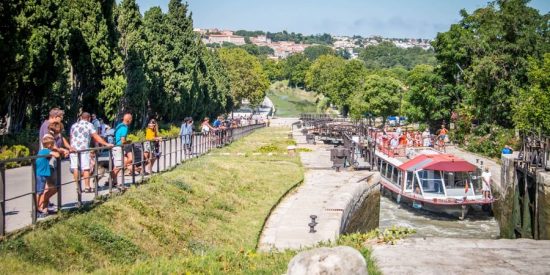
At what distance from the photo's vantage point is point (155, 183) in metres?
15.8

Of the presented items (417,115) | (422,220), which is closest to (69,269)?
(422,220)

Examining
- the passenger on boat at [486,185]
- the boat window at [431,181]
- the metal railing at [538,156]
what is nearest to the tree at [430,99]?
the passenger on boat at [486,185]

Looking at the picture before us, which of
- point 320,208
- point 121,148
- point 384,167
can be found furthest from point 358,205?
point 384,167

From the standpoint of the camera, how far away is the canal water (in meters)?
26.8

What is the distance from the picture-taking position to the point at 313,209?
18219 mm

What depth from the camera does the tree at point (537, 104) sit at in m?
35.7

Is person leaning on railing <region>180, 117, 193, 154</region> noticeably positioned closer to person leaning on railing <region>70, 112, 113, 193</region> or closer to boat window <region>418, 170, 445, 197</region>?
person leaning on railing <region>70, 112, 113, 193</region>

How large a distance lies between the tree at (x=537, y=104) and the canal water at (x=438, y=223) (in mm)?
9390

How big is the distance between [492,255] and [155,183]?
878cm

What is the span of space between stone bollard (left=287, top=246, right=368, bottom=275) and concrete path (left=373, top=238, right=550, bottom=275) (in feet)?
5.95

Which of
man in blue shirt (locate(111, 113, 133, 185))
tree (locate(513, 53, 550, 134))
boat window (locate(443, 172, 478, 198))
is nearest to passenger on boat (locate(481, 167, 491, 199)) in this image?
boat window (locate(443, 172, 478, 198))

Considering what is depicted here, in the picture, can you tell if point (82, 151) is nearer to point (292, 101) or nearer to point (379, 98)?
point (379, 98)

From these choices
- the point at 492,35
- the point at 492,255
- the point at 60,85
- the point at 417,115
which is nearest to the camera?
the point at 492,255

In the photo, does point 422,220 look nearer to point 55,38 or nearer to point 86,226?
point 55,38
